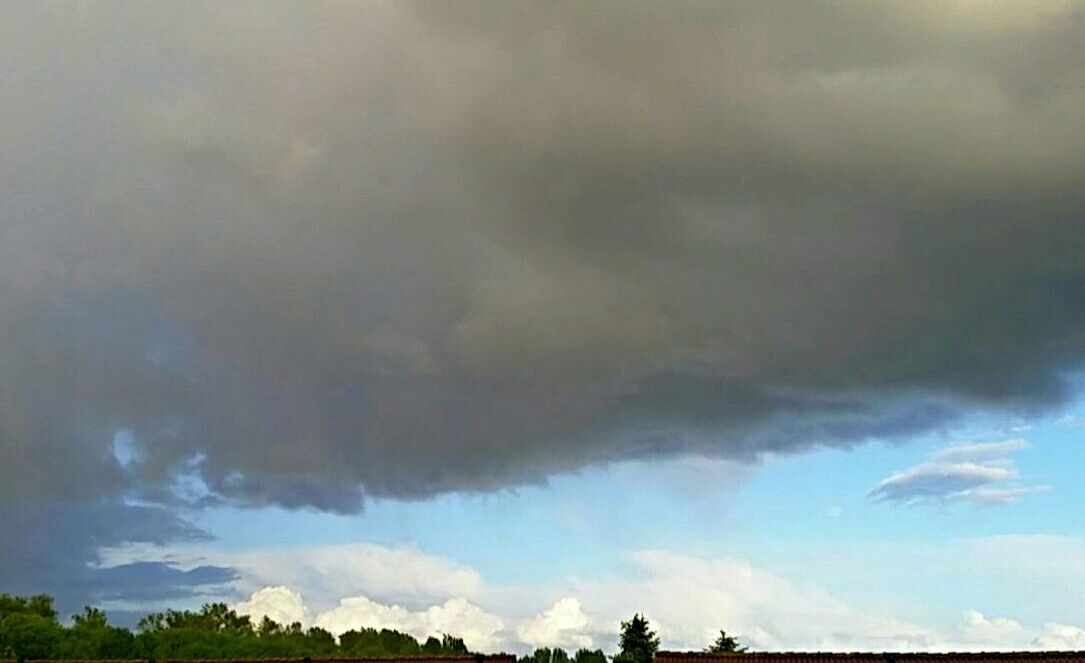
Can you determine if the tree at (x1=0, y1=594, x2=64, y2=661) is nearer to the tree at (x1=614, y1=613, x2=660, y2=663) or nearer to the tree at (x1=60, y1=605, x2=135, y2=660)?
the tree at (x1=60, y1=605, x2=135, y2=660)

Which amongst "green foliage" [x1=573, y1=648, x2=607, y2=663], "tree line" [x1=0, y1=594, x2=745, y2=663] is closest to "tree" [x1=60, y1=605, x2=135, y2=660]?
"tree line" [x1=0, y1=594, x2=745, y2=663]

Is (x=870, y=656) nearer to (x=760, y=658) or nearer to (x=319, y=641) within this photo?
(x=760, y=658)

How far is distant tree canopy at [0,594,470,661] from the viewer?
116 meters

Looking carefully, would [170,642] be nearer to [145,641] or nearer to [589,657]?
[145,641]

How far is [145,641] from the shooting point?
4840 inches

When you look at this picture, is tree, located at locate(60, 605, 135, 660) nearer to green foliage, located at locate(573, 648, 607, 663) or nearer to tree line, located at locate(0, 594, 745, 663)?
tree line, located at locate(0, 594, 745, 663)

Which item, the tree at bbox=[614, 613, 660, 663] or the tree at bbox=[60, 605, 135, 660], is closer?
the tree at bbox=[614, 613, 660, 663]

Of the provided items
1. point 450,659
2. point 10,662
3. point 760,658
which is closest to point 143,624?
point 10,662

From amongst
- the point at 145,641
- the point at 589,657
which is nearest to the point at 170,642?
the point at 145,641

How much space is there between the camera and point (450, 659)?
207 feet

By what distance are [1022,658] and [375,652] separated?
94956 millimetres

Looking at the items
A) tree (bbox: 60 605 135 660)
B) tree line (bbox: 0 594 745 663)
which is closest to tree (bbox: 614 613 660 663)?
tree line (bbox: 0 594 745 663)

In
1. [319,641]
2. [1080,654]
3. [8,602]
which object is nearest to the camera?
[1080,654]

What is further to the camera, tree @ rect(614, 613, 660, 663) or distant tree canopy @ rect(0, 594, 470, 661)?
distant tree canopy @ rect(0, 594, 470, 661)
